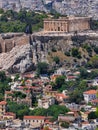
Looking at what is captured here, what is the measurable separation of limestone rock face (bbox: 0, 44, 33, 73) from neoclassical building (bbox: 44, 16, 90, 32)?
5.07 metres

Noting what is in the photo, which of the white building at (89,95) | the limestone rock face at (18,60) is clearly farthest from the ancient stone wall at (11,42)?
the white building at (89,95)

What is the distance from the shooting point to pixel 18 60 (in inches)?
3401

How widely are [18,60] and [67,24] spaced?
790 centimetres

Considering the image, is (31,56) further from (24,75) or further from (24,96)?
(24,96)

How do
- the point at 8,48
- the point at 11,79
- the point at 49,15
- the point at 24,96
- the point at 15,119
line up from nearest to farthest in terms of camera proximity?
the point at 15,119
the point at 24,96
the point at 11,79
the point at 8,48
the point at 49,15

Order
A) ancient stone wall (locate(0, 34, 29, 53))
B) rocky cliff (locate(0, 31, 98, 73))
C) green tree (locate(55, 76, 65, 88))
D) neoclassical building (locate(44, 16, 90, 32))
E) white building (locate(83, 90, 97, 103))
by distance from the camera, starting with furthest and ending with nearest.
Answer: neoclassical building (locate(44, 16, 90, 32)) → ancient stone wall (locate(0, 34, 29, 53)) → rocky cliff (locate(0, 31, 98, 73)) → green tree (locate(55, 76, 65, 88)) → white building (locate(83, 90, 97, 103))

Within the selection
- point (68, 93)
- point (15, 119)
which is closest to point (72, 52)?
point (68, 93)

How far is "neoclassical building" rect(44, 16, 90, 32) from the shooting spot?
92500 mm

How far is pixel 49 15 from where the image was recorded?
10375 cm

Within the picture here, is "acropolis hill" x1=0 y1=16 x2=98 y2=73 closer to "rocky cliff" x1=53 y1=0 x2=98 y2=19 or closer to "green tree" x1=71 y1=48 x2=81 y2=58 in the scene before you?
"green tree" x1=71 y1=48 x2=81 y2=58

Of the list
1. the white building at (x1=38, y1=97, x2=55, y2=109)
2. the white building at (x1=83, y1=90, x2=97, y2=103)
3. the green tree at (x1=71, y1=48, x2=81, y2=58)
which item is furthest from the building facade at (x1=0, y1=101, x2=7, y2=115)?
the green tree at (x1=71, y1=48, x2=81, y2=58)

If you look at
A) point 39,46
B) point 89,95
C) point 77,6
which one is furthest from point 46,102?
point 77,6

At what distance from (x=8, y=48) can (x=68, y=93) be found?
12958 millimetres

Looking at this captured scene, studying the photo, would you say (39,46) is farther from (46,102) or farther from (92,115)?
(92,115)
